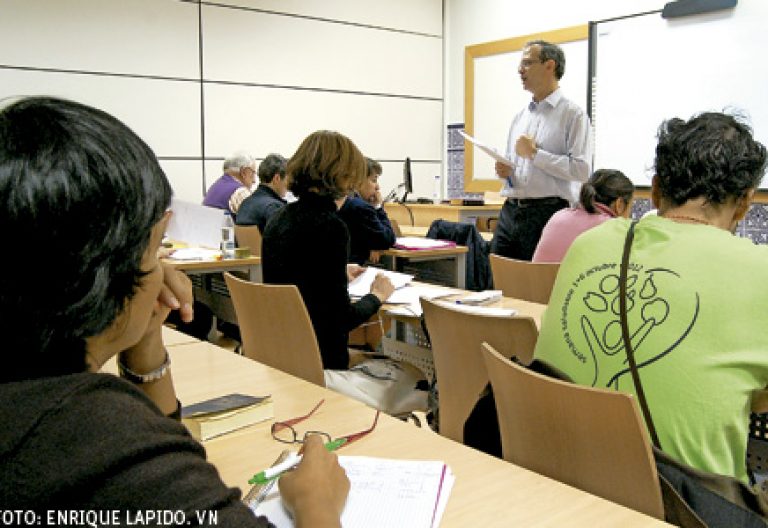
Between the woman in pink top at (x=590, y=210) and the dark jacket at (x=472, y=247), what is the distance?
163 cm

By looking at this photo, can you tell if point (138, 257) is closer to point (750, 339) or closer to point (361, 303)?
A: point (750, 339)

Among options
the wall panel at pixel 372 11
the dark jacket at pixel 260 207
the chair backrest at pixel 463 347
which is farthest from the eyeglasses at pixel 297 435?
the wall panel at pixel 372 11

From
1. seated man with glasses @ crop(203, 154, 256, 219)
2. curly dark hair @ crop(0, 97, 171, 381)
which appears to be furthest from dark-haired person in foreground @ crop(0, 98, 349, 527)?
seated man with glasses @ crop(203, 154, 256, 219)

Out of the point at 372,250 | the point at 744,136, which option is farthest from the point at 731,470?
the point at 372,250

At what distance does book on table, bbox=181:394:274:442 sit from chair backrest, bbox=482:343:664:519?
0.47 meters

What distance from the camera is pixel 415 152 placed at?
749cm

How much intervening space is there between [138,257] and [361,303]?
1.75 meters

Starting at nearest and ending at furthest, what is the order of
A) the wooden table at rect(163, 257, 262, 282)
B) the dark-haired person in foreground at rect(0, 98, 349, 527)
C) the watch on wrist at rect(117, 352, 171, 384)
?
the dark-haired person in foreground at rect(0, 98, 349, 527) → the watch on wrist at rect(117, 352, 171, 384) → the wooden table at rect(163, 257, 262, 282)

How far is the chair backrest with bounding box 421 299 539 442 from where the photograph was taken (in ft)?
6.23

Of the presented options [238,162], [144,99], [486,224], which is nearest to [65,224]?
[238,162]

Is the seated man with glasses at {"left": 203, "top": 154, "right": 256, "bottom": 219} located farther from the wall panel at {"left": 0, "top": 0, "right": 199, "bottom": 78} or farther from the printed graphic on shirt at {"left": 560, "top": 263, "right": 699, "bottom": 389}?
the printed graphic on shirt at {"left": 560, "top": 263, "right": 699, "bottom": 389}

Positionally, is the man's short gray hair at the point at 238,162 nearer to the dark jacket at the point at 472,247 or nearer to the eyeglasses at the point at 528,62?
the dark jacket at the point at 472,247

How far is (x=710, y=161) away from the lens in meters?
1.61

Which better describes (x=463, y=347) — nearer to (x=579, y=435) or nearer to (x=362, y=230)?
(x=579, y=435)
